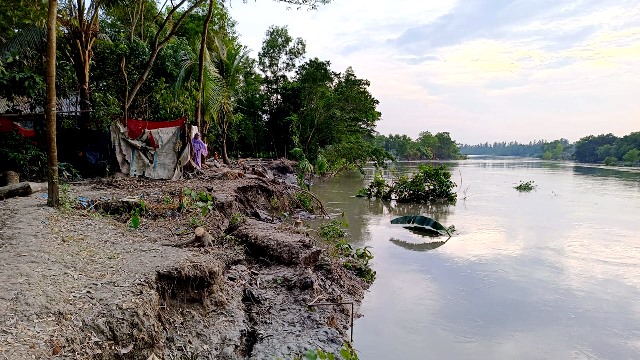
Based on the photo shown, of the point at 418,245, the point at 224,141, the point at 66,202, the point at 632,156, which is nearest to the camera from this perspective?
the point at 66,202

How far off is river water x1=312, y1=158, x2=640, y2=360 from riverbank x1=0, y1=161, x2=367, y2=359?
3.38ft

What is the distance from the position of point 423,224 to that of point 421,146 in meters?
74.5

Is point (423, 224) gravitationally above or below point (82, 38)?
below

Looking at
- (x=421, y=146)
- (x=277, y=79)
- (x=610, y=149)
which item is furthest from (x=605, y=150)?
(x=277, y=79)

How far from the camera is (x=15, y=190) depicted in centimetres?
777

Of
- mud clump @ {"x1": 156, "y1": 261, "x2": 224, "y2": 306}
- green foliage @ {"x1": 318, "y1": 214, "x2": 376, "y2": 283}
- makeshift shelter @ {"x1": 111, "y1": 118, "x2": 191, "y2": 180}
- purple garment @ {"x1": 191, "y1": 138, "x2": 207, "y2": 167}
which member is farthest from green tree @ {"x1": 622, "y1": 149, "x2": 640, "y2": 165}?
mud clump @ {"x1": 156, "y1": 261, "x2": 224, "y2": 306}

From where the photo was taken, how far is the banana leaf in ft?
42.7

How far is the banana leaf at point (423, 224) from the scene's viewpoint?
1302cm

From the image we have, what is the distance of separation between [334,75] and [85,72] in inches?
954

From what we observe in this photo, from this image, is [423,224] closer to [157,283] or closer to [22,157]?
[157,283]

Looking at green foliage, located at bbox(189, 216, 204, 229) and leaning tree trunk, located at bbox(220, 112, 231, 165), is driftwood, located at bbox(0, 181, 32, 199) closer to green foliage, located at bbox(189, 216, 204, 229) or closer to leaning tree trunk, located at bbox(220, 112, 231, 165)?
green foliage, located at bbox(189, 216, 204, 229)

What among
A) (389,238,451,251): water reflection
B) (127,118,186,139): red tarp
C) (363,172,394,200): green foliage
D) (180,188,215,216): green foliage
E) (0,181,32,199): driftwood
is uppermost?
(127,118,186,139): red tarp

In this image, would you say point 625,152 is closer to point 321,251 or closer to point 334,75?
point 334,75

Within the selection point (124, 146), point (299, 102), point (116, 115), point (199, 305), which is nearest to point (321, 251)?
point (199, 305)
